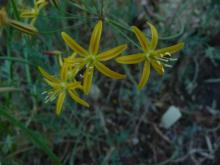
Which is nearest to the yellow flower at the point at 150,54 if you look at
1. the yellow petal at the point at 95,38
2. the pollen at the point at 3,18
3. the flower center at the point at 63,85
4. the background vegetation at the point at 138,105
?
the yellow petal at the point at 95,38

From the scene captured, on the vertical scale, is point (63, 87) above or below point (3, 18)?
below

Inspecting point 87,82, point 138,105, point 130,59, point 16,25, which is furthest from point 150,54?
point 138,105

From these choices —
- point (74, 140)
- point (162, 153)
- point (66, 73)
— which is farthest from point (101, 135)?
point (66, 73)

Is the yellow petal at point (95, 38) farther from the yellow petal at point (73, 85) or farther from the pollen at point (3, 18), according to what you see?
the pollen at point (3, 18)

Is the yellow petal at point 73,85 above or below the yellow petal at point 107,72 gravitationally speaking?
below

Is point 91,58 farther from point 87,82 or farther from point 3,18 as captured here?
point 3,18

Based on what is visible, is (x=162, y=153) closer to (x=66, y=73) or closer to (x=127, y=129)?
(x=127, y=129)

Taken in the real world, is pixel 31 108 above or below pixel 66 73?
below

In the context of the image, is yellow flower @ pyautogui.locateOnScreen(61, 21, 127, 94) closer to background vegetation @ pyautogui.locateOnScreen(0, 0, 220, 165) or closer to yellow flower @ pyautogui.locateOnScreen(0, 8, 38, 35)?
yellow flower @ pyautogui.locateOnScreen(0, 8, 38, 35)
